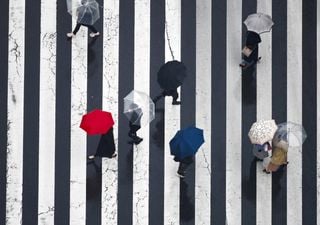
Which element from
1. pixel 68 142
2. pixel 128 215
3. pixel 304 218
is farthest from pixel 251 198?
pixel 68 142

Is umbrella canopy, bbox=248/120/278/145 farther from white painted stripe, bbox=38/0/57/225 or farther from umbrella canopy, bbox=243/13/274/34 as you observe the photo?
white painted stripe, bbox=38/0/57/225

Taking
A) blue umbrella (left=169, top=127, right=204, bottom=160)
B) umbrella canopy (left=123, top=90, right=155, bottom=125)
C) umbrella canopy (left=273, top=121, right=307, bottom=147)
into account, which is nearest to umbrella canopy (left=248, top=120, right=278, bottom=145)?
umbrella canopy (left=273, top=121, right=307, bottom=147)

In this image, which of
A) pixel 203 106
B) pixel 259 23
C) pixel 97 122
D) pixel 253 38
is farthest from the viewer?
pixel 203 106

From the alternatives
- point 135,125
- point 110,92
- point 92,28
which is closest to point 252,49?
point 135,125

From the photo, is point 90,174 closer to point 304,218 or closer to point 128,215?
point 128,215

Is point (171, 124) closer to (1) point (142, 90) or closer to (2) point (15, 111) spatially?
(1) point (142, 90)

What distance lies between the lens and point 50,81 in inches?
604

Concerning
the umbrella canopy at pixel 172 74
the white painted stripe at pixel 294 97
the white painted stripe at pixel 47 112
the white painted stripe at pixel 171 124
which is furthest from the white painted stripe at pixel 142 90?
the white painted stripe at pixel 294 97

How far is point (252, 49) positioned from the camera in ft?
50.2

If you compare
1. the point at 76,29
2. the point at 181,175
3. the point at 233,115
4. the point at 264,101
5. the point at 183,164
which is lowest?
the point at 181,175

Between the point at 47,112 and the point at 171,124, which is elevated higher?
the point at 47,112

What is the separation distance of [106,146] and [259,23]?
3248 mm

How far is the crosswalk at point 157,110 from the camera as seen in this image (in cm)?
1517

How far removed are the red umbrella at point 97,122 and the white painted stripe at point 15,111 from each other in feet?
4.76
